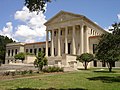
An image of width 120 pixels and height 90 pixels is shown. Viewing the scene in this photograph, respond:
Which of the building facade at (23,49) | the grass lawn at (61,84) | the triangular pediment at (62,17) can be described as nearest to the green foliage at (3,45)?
the building facade at (23,49)

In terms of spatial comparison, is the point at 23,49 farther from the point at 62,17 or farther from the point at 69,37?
the point at 62,17

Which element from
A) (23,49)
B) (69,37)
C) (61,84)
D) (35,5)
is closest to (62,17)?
(69,37)

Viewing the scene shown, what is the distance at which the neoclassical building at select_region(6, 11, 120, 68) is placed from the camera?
63.9 meters

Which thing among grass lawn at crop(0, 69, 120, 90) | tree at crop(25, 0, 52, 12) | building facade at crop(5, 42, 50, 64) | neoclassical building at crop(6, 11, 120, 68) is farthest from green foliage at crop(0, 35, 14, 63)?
tree at crop(25, 0, 52, 12)

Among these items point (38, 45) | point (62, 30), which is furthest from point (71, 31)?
point (38, 45)

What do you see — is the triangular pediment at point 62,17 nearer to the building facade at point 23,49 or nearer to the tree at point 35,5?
the building facade at point 23,49

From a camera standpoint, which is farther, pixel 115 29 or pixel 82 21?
pixel 82 21

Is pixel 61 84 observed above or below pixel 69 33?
below

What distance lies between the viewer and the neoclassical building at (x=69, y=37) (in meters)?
63.9

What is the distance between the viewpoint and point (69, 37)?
70.2 m

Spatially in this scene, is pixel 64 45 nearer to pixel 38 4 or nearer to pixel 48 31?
pixel 48 31

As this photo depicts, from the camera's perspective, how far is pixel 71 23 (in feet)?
217

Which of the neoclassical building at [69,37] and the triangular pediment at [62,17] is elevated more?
the triangular pediment at [62,17]

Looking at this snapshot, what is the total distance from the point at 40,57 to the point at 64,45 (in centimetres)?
3504
